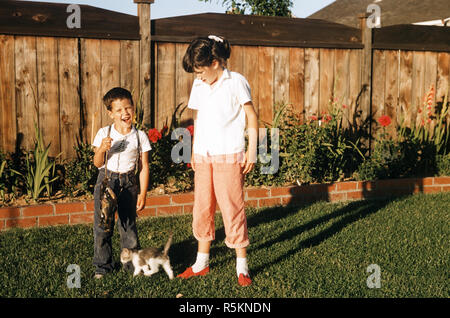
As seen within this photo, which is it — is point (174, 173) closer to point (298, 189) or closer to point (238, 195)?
point (298, 189)

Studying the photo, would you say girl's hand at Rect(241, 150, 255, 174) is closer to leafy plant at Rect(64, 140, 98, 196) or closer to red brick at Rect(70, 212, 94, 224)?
red brick at Rect(70, 212, 94, 224)

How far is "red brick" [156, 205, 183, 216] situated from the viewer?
504 centimetres

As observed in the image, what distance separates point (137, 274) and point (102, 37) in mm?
3016

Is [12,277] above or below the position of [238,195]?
below

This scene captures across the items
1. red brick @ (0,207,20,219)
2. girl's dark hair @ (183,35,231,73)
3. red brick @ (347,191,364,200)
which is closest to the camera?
girl's dark hair @ (183,35,231,73)

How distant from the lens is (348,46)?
6477 millimetres

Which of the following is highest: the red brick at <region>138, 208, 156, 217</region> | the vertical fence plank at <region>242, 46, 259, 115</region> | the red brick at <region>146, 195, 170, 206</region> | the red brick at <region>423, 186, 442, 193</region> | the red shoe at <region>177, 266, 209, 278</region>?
the vertical fence plank at <region>242, 46, 259, 115</region>

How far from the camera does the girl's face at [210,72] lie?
3.25 m

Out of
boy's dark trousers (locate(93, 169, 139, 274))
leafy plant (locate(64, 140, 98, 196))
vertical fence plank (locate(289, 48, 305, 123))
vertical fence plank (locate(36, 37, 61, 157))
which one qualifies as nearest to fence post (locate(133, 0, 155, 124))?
leafy plant (locate(64, 140, 98, 196))

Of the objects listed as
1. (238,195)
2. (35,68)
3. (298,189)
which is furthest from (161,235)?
(35,68)

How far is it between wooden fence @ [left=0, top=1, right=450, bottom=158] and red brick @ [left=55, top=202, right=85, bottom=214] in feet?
2.82

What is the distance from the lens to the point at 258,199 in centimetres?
541

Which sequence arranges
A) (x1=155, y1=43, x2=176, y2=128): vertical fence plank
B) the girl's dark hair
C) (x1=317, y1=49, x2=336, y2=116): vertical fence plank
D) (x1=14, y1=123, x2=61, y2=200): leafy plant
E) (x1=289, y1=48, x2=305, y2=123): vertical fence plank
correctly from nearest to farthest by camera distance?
the girl's dark hair < (x1=14, y1=123, x2=61, y2=200): leafy plant < (x1=155, y1=43, x2=176, y2=128): vertical fence plank < (x1=289, y1=48, x2=305, y2=123): vertical fence plank < (x1=317, y1=49, x2=336, y2=116): vertical fence plank

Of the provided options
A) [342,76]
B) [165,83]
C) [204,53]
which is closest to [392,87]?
[342,76]
